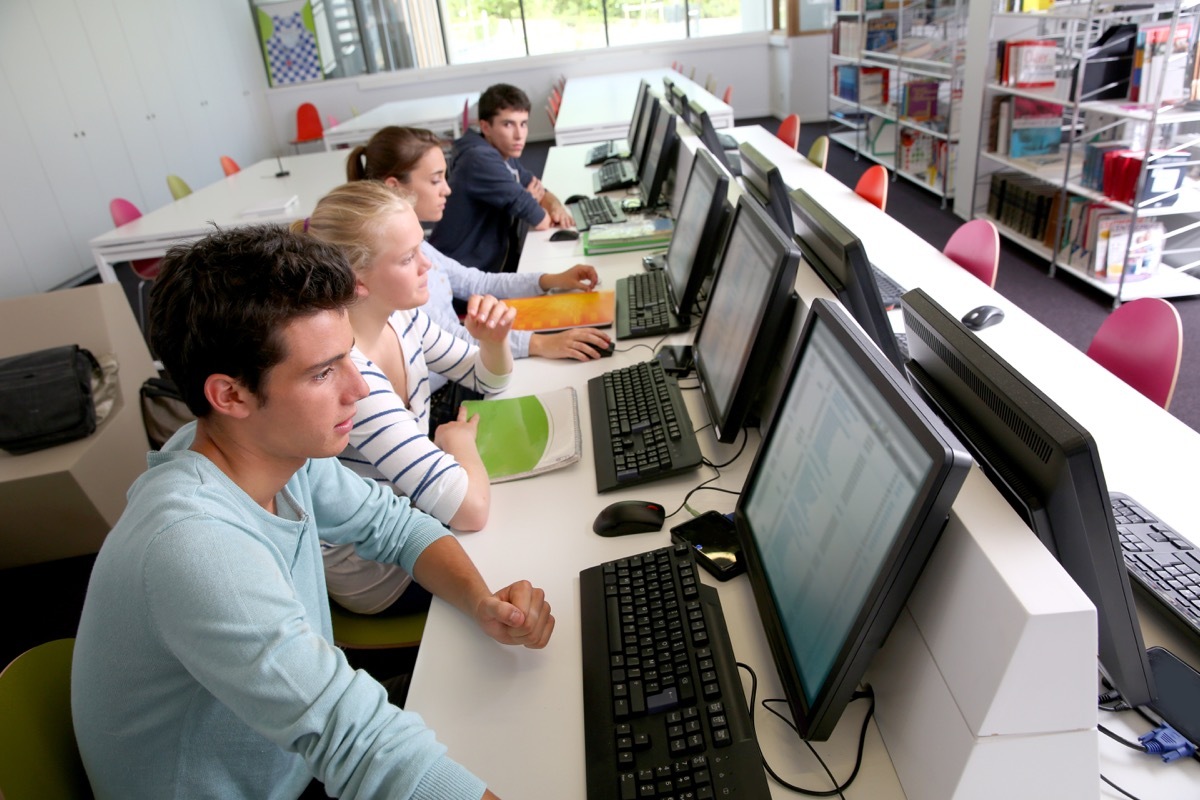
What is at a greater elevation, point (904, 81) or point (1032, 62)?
point (1032, 62)

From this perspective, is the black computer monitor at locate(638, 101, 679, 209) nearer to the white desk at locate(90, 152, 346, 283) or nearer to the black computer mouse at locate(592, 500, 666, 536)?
the white desk at locate(90, 152, 346, 283)

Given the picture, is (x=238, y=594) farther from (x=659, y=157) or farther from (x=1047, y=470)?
(x=659, y=157)

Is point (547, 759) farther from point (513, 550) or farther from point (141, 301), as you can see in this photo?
point (141, 301)

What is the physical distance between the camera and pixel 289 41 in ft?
30.6

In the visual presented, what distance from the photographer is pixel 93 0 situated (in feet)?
20.5

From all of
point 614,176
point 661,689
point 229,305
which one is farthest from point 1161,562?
point 614,176

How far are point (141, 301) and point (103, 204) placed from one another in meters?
2.52

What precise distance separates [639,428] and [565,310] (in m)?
0.85

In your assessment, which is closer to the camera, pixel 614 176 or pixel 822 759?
pixel 822 759

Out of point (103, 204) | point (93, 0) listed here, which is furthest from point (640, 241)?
point (93, 0)

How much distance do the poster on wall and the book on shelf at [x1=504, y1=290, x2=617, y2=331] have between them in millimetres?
8531

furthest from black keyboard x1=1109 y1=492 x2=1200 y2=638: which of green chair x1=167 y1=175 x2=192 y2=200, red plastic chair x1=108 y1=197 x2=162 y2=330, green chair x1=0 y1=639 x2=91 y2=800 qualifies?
green chair x1=167 y1=175 x2=192 y2=200

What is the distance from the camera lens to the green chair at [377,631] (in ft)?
4.84

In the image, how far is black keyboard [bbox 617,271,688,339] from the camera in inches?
81.7
